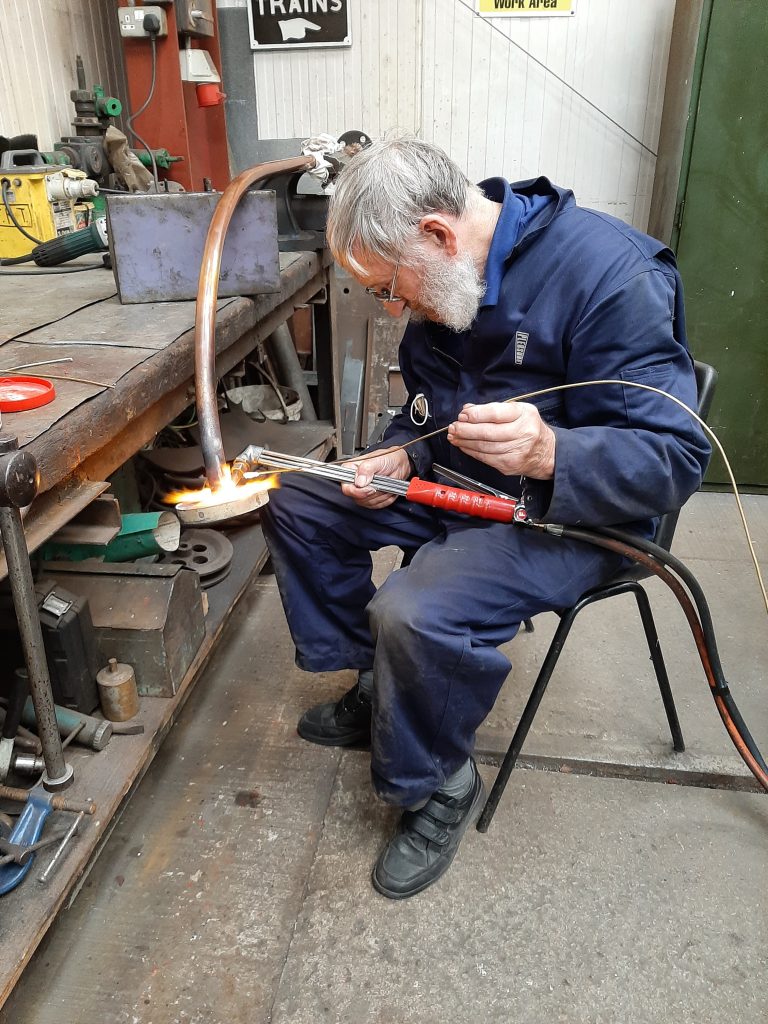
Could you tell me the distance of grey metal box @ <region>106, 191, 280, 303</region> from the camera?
1596mm

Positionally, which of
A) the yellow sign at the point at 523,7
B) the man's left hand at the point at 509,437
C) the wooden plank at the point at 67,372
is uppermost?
the yellow sign at the point at 523,7

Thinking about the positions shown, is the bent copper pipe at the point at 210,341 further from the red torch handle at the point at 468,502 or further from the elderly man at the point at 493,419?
the red torch handle at the point at 468,502

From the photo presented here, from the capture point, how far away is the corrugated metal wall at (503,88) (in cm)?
330

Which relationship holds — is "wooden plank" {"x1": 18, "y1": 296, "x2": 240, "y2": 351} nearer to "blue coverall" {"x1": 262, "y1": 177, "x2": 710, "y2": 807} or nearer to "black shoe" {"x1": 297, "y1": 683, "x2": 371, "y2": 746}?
"blue coverall" {"x1": 262, "y1": 177, "x2": 710, "y2": 807}

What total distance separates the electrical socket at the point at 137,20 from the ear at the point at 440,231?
7.79ft

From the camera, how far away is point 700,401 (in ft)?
5.16

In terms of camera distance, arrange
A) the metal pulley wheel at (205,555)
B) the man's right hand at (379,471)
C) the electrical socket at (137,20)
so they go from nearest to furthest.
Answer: the man's right hand at (379,471), the metal pulley wheel at (205,555), the electrical socket at (137,20)

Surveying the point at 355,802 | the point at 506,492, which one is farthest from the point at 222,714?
the point at 506,492

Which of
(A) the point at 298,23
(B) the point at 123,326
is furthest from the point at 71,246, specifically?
(A) the point at 298,23

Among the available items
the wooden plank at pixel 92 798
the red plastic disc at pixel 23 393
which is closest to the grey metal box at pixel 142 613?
the wooden plank at pixel 92 798

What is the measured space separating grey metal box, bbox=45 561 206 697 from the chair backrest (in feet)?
3.52

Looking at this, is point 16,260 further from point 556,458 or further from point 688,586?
point 688,586

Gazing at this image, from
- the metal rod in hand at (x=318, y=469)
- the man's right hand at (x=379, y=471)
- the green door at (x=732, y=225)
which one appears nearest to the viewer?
the metal rod in hand at (x=318, y=469)

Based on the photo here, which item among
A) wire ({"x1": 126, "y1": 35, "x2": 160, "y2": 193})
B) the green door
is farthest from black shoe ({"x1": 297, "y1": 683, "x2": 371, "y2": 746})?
wire ({"x1": 126, "y1": 35, "x2": 160, "y2": 193})
